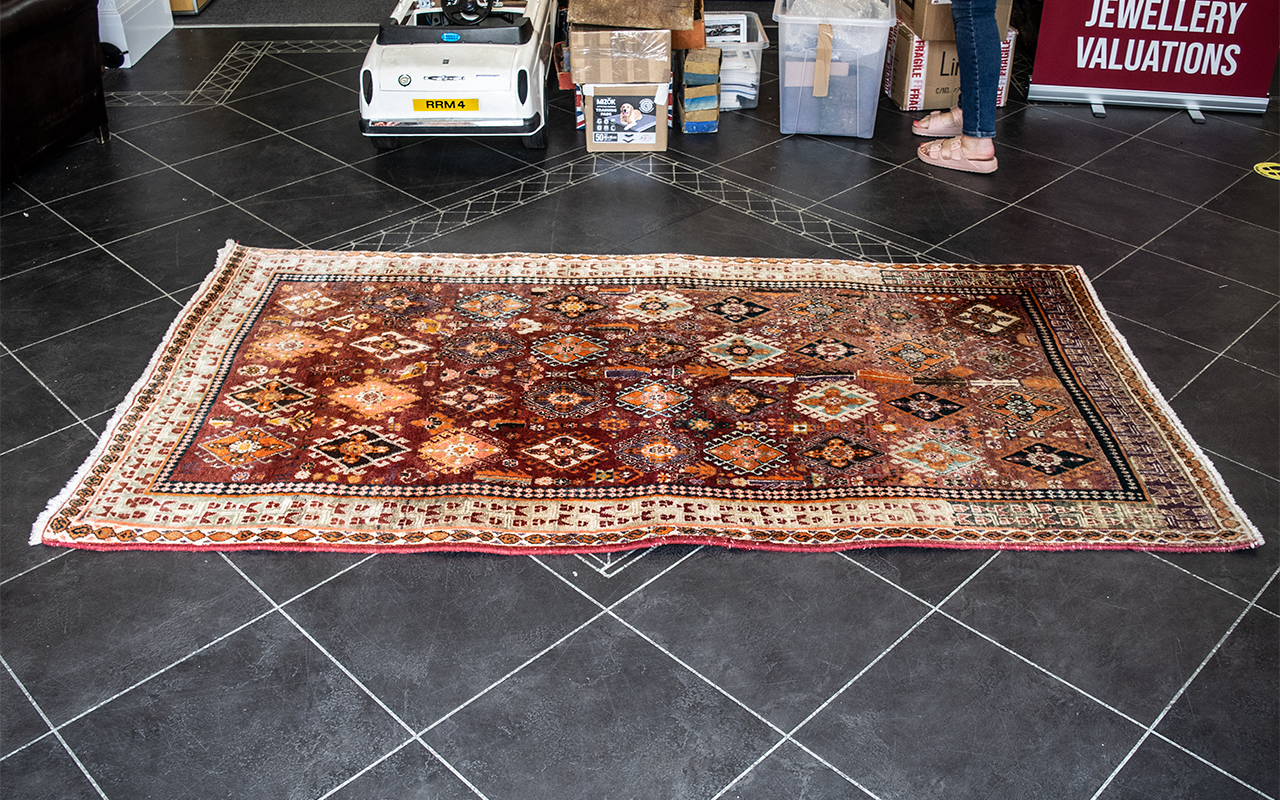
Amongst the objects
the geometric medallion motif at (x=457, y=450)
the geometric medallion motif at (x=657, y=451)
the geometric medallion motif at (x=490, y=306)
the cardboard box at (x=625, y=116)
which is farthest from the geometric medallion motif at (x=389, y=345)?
the cardboard box at (x=625, y=116)

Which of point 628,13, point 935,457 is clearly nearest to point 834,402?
point 935,457

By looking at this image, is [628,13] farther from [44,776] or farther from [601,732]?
[44,776]

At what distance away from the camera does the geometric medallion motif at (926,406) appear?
2863 mm

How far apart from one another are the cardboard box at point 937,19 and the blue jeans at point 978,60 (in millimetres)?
281

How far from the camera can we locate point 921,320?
332 centimetres

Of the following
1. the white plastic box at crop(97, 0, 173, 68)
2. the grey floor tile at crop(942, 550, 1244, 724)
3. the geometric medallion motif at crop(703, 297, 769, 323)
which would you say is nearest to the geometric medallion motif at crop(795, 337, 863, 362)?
the geometric medallion motif at crop(703, 297, 769, 323)

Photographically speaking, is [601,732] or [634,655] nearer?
[601,732]

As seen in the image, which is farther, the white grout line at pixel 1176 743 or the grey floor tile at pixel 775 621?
the grey floor tile at pixel 775 621

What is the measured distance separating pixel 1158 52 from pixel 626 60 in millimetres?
2614

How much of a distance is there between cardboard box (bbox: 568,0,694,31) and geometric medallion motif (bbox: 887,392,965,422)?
2.12 m

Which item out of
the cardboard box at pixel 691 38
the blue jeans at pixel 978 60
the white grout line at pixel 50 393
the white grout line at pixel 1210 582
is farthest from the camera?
the cardboard box at pixel 691 38

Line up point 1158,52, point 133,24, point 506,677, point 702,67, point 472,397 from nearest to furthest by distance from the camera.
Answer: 1. point 506,677
2. point 472,397
3. point 702,67
4. point 1158,52
5. point 133,24

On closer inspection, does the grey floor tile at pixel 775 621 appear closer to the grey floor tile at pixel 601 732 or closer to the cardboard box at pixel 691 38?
the grey floor tile at pixel 601 732

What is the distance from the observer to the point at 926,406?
9.50ft
